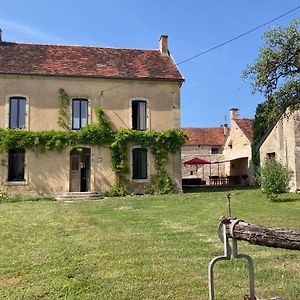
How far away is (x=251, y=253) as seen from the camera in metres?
7.27

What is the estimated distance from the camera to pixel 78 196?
1998 cm

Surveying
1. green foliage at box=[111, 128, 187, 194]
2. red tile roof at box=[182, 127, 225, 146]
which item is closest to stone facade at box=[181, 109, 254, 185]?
red tile roof at box=[182, 127, 225, 146]

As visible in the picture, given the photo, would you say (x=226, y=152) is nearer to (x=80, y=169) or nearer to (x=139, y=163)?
(x=139, y=163)

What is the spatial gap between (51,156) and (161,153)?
20.1 ft

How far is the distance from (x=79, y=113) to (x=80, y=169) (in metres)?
3.18

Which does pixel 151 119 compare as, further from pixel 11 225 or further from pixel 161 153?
pixel 11 225

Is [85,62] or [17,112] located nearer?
[17,112]

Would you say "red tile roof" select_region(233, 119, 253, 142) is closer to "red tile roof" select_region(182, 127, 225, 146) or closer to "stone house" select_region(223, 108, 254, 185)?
"stone house" select_region(223, 108, 254, 185)

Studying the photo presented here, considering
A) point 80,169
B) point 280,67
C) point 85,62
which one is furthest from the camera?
point 85,62

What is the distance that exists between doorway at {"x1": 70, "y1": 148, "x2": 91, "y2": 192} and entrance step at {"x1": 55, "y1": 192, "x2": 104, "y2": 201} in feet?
3.56

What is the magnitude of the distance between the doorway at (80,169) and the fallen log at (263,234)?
693 inches

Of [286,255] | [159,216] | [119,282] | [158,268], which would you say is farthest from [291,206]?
[119,282]

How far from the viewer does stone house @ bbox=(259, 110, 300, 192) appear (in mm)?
19906

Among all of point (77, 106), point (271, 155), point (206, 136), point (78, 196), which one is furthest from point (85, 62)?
point (206, 136)
